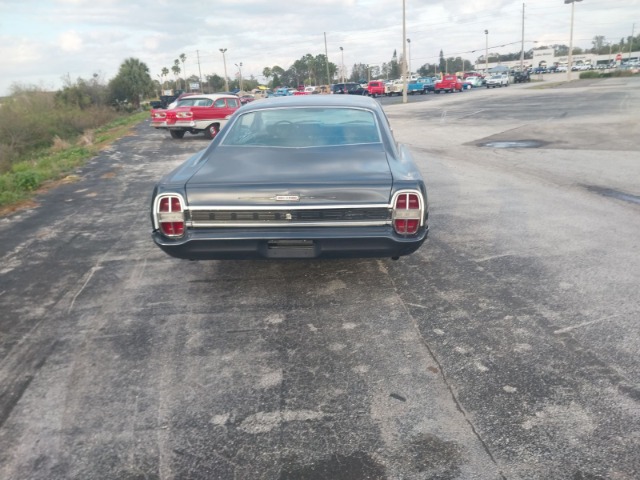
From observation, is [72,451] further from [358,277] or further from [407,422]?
[358,277]

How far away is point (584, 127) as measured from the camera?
53.8 feet

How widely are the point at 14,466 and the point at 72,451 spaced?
0.26 meters

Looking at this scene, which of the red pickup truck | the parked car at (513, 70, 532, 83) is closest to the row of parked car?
the red pickup truck

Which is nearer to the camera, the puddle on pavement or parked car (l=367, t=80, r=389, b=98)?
the puddle on pavement

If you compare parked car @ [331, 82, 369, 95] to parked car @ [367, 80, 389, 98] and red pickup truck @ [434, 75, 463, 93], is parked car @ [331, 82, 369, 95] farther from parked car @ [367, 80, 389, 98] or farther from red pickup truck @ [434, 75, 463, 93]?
red pickup truck @ [434, 75, 463, 93]

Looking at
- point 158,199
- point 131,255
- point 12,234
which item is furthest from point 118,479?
point 12,234

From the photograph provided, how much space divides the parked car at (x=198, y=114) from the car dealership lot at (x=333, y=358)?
12.8m

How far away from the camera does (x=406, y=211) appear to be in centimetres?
410

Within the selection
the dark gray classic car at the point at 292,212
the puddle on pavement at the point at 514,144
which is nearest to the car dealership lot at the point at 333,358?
the dark gray classic car at the point at 292,212

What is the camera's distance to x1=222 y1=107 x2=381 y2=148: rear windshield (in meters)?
5.17

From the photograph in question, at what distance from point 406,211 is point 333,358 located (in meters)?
1.29

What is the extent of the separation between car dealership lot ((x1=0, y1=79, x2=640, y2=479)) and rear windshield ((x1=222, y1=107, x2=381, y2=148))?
3.93ft

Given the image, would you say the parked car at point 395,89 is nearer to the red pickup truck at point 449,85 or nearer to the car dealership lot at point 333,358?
the red pickup truck at point 449,85

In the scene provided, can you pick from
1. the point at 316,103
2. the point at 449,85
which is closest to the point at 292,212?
the point at 316,103
